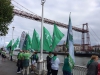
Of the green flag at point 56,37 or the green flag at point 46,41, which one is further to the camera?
the green flag at point 46,41

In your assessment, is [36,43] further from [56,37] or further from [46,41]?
[56,37]

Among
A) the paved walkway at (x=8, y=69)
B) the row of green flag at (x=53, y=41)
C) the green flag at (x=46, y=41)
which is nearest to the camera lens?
the row of green flag at (x=53, y=41)

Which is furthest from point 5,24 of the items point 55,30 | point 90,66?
point 90,66

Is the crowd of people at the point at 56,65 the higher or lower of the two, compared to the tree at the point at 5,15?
lower

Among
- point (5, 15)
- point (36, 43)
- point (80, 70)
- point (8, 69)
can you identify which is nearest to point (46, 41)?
point (36, 43)

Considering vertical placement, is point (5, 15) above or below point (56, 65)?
above

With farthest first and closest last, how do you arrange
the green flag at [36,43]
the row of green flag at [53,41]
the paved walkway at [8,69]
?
the green flag at [36,43]
the paved walkway at [8,69]
the row of green flag at [53,41]

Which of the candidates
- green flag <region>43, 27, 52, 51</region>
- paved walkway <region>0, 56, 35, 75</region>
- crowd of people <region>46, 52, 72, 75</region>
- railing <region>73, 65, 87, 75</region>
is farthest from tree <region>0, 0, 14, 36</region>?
railing <region>73, 65, 87, 75</region>

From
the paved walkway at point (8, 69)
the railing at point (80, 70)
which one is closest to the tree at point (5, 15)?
the paved walkway at point (8, 69)

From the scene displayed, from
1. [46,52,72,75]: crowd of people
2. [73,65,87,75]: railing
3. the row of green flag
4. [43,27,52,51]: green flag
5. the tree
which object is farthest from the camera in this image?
[43,27,52,51]: green flag

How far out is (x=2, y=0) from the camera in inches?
417

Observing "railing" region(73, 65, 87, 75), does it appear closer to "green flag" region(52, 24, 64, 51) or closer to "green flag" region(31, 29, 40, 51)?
"green flag" region(52, 24, 64, 51)

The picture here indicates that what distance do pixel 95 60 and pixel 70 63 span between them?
1406 millimetres

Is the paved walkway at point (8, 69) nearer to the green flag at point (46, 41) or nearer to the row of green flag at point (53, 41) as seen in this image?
the row of green flag at point (53, 41)
